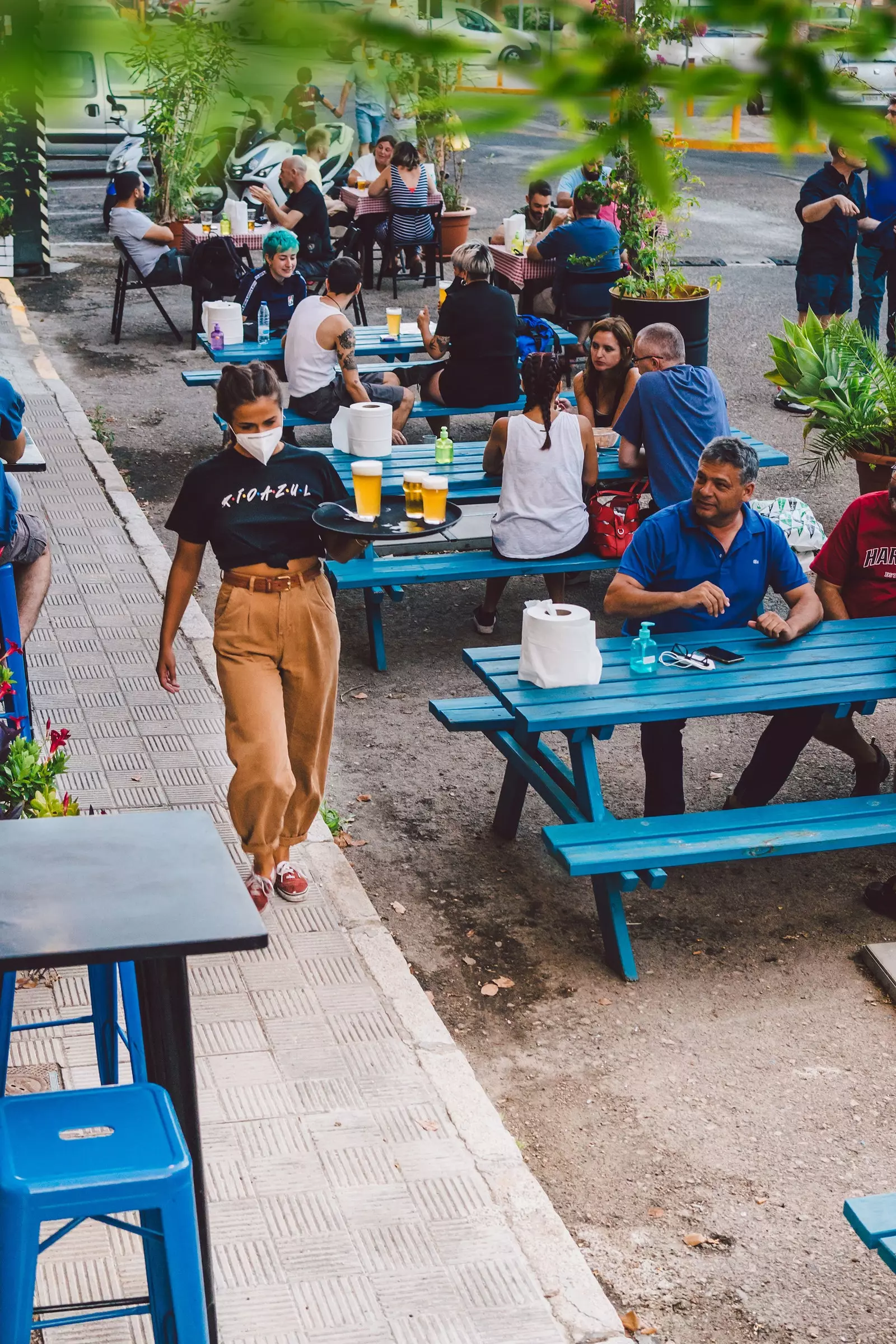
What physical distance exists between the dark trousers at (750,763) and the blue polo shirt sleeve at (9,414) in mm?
2499

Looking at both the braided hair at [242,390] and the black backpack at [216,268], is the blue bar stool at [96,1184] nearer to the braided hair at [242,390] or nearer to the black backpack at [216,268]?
the braided hair at [242,390]

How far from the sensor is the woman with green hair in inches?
406

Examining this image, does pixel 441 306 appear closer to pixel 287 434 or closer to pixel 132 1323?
pixel 287 434

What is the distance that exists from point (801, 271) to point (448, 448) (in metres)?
5.00

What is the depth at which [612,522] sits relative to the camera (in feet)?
23.6

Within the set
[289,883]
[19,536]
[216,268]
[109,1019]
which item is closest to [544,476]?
[19,536]

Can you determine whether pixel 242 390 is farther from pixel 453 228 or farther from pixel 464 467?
pixel 453 228

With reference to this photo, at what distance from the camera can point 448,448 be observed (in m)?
7.85

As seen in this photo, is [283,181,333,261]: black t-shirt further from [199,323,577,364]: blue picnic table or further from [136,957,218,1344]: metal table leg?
[136,957,218,1344]: metal table leg

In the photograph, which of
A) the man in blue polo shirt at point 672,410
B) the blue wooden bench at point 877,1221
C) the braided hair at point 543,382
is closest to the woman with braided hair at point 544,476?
the braided hair at point 543,382

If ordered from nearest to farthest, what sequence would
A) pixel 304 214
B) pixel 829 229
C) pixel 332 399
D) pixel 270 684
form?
pixel 270 684
pixel 332 399
pixel 829 229
pixel 304 214

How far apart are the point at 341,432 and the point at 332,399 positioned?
1.07 m

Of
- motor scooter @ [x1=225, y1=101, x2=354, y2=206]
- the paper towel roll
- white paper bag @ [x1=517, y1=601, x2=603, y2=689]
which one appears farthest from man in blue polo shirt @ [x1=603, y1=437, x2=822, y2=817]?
motor scooter @ [x1=225, y1=101, x2=354, y2=206]

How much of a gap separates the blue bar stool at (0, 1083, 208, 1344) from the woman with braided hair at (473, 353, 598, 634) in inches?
181
